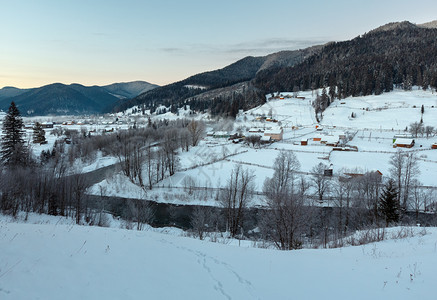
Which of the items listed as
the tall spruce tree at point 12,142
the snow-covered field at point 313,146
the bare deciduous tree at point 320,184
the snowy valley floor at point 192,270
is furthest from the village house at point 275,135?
the snowy valley floor at point 192,270

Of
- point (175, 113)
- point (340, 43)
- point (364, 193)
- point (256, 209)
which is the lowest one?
point (256, 209)

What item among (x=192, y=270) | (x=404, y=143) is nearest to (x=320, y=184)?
(x=192, y=270)

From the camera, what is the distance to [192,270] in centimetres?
704

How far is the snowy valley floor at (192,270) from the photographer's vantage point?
553 centimetres

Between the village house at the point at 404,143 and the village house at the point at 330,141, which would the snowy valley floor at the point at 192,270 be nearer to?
the village house at the point at 330,141

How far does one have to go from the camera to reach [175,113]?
5399 inches

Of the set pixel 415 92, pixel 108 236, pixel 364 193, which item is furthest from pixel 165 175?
pixel 415 92

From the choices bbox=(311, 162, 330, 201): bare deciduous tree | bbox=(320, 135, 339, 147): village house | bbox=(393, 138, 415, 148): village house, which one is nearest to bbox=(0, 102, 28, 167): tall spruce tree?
bbox=(311, 162, 330, 201): bare deciduous tree

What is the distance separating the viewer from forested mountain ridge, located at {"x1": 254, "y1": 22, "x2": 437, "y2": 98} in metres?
96.8

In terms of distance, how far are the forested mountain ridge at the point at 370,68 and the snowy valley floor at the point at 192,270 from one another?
105 m

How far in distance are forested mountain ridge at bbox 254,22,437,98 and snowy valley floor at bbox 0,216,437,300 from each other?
10542 cm

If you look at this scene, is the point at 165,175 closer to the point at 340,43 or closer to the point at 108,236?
the point at 108,236

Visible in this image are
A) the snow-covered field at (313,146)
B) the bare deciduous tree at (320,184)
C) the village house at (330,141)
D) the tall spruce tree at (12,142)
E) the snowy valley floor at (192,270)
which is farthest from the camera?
the village house at (330,141)

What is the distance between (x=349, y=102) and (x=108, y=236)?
100037mm
